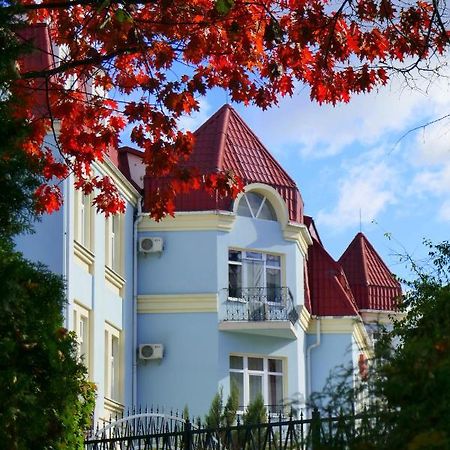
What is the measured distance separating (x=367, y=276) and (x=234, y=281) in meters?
12.1

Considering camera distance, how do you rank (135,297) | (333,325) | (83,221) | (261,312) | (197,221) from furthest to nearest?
(333,325) → (261,312) → (197,221) → (135,297) → (83,221)

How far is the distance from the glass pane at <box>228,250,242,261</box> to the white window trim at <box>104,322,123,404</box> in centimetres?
412

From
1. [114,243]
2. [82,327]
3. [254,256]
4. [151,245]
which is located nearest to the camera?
[82,327]

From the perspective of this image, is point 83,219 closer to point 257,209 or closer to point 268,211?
point 257,209

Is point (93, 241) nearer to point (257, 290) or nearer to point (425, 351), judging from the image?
point (257, 290)

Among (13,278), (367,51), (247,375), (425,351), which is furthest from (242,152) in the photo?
(425,351)

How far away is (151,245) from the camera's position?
116ft

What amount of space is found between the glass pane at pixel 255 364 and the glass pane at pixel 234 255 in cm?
269

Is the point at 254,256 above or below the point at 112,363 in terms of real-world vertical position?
above

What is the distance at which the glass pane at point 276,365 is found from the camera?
36.5 metres

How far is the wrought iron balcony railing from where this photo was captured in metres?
35.3

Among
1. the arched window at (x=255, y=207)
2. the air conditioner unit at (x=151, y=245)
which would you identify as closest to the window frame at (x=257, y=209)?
the arched window at (x=255, y=207)

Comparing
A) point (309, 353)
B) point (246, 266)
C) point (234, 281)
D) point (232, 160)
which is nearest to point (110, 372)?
point (234, 281)

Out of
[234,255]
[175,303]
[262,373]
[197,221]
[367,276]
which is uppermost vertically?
[367,276]
